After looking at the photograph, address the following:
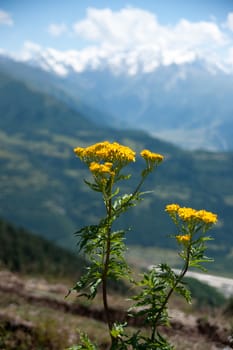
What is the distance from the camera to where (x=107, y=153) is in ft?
24.8

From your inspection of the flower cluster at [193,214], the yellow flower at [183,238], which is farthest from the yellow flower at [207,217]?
the yellow flower at [183,238]

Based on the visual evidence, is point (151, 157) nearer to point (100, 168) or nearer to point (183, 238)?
point (100, 168)

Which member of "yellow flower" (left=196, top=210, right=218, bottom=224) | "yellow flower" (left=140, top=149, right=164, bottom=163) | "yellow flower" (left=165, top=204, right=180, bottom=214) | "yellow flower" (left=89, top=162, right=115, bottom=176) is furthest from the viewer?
"yellow flower" (left=140, top=149, right=164, bottom=163)

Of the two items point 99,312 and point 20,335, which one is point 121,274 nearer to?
point 20,335

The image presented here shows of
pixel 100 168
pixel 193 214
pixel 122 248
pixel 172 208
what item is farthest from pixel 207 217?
pixel 100 168

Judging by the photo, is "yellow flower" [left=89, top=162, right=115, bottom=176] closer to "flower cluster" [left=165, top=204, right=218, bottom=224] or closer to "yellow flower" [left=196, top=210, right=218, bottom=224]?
"flower cluster" [left=165, top=204, right=218, bottom=224]

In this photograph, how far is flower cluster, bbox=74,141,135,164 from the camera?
756 centimetres

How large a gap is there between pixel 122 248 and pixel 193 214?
56.0 inches

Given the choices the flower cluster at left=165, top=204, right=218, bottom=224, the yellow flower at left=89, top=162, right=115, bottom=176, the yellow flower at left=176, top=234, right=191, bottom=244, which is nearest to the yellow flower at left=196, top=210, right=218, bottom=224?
the flower cluster at left=165, top=204, right=218, bottom=224

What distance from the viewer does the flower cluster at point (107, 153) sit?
24.8ft

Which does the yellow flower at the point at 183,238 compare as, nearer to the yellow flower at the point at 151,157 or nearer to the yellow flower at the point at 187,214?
the yellow flower at the point at 187,214

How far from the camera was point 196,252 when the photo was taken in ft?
24.7

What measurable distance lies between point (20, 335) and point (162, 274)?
8.57 metres

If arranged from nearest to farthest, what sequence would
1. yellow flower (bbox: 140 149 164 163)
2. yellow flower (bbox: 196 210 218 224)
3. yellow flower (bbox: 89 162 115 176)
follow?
yellow flower (bbox: 196 210 218 224), yellow flower (bbox: 89 162 115 176), yellow flower (bbox: 140 149 164 163)
